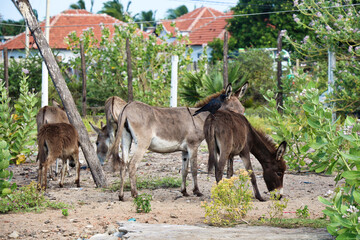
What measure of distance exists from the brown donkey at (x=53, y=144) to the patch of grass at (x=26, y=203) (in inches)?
38.7

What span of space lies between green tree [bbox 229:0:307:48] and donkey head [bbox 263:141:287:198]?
2901 cm

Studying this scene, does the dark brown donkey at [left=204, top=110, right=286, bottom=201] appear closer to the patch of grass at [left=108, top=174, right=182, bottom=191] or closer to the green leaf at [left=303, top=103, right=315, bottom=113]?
the patch of grass at [left=108, top=174, right=182, bottom=191]

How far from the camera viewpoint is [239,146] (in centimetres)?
771

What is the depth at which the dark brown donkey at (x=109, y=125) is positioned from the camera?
10.4 metres

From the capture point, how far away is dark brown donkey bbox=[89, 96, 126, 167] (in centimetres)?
1038

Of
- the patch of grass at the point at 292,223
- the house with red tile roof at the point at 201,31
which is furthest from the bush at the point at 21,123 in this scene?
the house with red tile roof at the point at 201,31

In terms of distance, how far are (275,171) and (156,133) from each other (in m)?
1.97

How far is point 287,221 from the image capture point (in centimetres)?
560

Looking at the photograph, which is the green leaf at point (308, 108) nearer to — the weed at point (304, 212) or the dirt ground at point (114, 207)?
the weed at point (304, 212)

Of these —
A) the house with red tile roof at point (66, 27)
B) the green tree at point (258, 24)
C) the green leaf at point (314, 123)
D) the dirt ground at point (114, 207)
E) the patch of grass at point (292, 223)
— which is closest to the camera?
the green leaf at point (314, 123)

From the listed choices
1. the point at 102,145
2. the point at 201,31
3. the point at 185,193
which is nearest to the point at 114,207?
the point at 185,193

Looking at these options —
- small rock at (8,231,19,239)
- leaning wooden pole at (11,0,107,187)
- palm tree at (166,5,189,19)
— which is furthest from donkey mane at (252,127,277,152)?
palm tree at (166,5,189,19)

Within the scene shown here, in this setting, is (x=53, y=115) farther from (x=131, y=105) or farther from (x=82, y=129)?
(x=131, y=105)

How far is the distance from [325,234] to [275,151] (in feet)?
10.5
